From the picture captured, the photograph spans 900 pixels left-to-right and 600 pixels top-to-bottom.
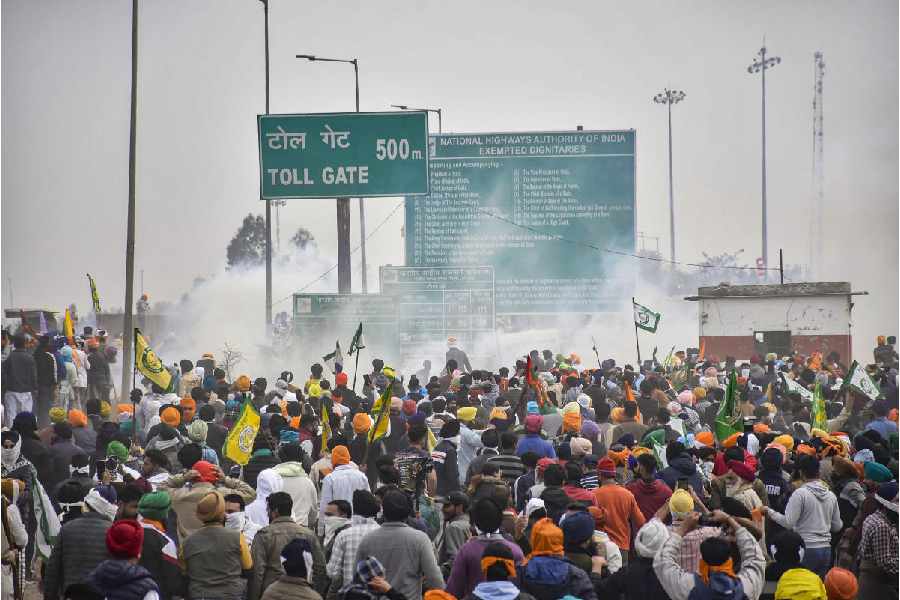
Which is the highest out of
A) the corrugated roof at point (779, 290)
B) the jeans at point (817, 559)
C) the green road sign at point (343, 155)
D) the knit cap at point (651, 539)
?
the green road sign at point (343, 155)

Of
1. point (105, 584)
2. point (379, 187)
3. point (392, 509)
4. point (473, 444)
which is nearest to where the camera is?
point (105, 584)

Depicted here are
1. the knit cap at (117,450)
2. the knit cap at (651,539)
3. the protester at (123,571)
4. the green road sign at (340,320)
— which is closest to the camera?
the protester at (123,571)

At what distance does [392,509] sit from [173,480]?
254 centimetres

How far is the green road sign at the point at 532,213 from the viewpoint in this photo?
111 feet

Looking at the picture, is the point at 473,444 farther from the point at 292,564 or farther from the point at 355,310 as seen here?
the point at 355,310

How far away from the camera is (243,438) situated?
12.0 meters

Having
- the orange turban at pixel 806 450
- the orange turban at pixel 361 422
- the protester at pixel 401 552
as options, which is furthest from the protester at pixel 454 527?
the orange turban at pixel 361 422

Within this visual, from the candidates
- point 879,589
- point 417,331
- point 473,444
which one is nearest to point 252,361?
point 417,331

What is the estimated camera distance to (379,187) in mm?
23750

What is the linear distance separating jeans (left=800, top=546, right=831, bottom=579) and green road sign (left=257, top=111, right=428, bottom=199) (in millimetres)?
14809

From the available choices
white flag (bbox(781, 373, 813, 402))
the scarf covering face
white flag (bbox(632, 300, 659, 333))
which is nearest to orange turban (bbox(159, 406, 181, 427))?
the scarf covering face

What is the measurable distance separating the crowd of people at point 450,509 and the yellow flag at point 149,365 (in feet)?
0.98

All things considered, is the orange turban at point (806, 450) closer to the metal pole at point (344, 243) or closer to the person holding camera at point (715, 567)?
the person holding camera at point (715, 567)

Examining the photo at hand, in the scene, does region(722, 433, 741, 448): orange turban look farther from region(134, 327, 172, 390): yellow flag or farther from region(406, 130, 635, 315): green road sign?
region(406, 130, 635, 315): green road sign
